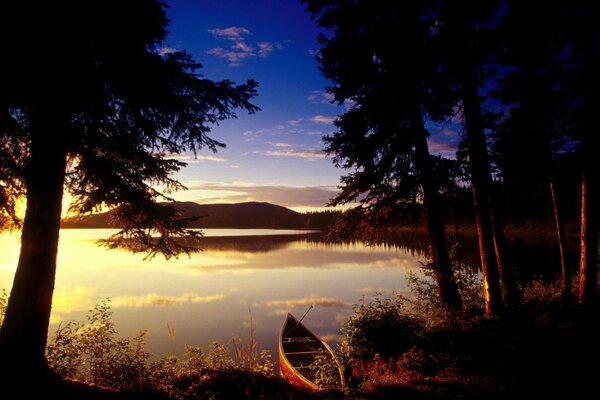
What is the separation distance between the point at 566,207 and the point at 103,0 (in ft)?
350

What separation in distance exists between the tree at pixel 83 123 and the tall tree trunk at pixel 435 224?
18.1 ft

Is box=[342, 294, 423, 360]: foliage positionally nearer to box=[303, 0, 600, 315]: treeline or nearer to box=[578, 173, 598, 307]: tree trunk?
box=[303, 0, 600, 315]: treeline

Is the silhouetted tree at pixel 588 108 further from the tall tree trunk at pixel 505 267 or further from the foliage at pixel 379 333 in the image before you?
the foliage at pixel 379 333

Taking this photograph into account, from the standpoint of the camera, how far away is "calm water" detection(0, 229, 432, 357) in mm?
20125

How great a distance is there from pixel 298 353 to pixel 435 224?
305 inches

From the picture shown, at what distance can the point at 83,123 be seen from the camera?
6.58 metres

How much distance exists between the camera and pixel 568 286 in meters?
12.5

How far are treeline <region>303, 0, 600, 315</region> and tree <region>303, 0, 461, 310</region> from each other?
1.2 inches

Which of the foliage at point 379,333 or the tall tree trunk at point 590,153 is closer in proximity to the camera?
the foliage at point 379,333

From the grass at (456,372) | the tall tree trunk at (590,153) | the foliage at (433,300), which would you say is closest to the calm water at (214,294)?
the foliage at (433,300)

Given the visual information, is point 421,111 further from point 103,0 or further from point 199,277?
point 199,277

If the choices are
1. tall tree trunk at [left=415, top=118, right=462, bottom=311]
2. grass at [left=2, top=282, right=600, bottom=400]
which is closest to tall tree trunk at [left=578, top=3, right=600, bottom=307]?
grass at [left=2, top=282, right=600, bottom=400]

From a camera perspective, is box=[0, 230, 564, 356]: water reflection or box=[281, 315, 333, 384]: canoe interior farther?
box=[0, 230, 564, 356]: water reflection

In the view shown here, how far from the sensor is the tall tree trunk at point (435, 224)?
33.3 ft
